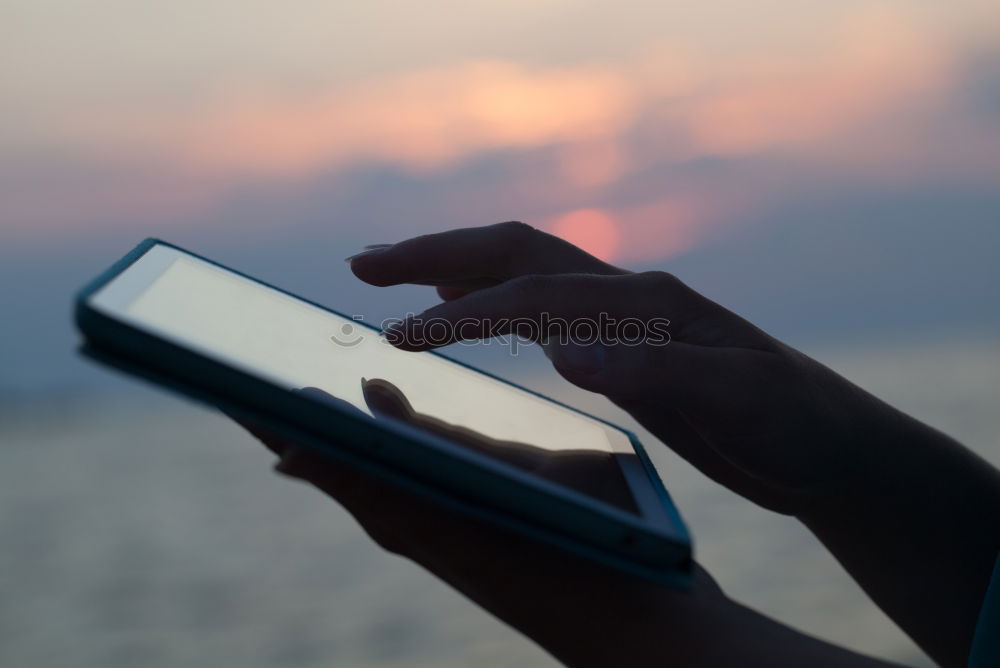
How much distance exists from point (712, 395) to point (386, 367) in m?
0.33

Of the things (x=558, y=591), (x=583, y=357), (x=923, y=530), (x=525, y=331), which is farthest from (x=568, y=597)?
(x=923, y=530)

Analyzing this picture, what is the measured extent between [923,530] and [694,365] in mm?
345

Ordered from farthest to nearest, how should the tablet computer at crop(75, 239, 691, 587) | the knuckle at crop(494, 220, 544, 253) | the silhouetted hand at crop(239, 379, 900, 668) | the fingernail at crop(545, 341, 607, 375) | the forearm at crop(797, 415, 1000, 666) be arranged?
the knuckle at crop(494, 220, 544, 253), the forearm at crop(797, 415, 1000, 666), the fingernail at crop(545, 341, 607, 375), the silhouetted hand at crop(239, 379, 900, 668), the tablet computer at crop(75, 239, 691, 587)

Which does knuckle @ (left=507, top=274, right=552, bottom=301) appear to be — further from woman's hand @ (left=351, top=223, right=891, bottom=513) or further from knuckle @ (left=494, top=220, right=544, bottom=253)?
knuckle @ (left=494, top=220, right=544, bottom=253)

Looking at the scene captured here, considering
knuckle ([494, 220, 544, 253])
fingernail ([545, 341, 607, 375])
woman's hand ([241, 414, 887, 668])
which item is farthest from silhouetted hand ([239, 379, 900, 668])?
knuckle ([494, 220, 544, 253])

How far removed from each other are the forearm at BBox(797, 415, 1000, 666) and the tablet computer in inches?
10.9

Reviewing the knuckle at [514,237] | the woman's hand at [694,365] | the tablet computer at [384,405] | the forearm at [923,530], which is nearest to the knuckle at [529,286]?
the woman's hand at [694,365]

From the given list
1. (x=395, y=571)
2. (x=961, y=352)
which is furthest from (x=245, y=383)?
(x=961, y=352)

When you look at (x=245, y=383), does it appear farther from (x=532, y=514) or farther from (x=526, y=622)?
(x=526, y=622)

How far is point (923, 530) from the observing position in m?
0.84

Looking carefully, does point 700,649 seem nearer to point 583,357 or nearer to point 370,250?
point 583,357

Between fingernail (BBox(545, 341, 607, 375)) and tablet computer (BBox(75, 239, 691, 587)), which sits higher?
fingernail (BBox(545, 341, 607, 375))

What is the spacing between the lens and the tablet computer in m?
0.44

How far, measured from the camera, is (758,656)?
0.60m
